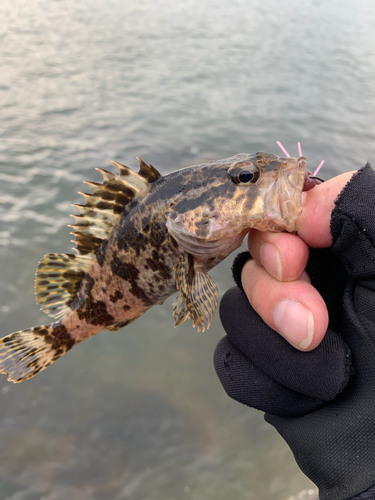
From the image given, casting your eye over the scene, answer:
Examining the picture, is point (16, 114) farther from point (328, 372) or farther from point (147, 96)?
point (328, 372)

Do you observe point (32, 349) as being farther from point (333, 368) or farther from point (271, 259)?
point (333, 368)

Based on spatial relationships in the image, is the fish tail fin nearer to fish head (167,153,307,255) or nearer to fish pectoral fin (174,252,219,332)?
fish pectoral fin (174,252,219,332)

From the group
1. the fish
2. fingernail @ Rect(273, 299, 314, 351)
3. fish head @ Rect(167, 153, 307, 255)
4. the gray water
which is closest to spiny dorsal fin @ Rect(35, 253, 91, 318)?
the fish

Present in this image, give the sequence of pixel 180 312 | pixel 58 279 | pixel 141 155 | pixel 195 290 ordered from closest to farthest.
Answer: pixel 195 290 < pixel 180 312 < pixel 58 279 < pixel 141 155

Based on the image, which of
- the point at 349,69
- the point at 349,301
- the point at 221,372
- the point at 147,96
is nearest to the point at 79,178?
the point at 147,96

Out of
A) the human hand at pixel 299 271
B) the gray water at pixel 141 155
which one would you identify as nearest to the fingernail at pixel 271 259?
the human hand at pixel 299 271

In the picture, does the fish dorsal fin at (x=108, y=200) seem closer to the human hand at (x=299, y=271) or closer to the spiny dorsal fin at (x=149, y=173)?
the spiny dorsal fin at (x=149, y=173)

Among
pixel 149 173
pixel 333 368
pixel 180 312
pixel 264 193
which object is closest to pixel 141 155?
pixel 149 173
